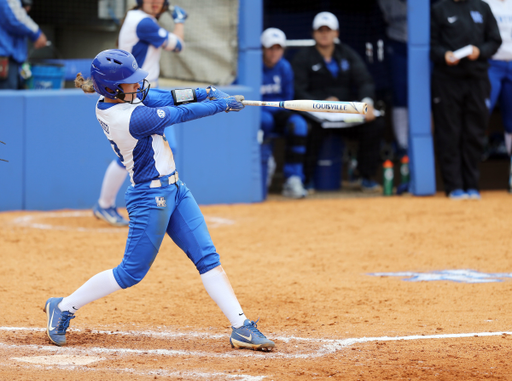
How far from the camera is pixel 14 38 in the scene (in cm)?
795

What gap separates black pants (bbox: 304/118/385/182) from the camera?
9586mm

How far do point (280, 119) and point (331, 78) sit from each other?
3.17 feet

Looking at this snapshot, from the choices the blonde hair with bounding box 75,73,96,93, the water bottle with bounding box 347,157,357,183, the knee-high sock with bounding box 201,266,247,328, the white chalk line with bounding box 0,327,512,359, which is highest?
the blonde hair with bounding box 75,73,96,93

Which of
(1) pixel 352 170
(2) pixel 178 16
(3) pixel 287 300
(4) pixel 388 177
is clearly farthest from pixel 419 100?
(3) pixel 287 300

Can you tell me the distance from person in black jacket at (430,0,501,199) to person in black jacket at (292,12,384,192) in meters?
0.88

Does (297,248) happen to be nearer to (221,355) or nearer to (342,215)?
(342,215)

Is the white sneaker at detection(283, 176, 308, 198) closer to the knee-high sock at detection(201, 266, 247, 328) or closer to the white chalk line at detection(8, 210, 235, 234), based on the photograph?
the white chalk line at detection(8, 210, 235, 234)

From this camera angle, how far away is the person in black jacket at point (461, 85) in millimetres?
8766

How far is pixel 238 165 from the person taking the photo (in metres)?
8.75

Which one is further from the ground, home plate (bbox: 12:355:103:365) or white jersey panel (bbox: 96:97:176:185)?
white jersey panel (bbox: 96:97:176:185)

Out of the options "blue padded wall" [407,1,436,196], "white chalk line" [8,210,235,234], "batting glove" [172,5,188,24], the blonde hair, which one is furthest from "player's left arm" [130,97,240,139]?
"blue padded wall" [407,1,436,196]

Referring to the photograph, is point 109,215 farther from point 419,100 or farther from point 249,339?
point 419,100

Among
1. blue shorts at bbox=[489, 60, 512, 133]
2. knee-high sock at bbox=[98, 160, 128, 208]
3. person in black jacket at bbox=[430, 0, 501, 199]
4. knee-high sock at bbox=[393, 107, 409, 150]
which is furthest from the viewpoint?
knee-high sock at bbox=[393, 107, 409, 150]

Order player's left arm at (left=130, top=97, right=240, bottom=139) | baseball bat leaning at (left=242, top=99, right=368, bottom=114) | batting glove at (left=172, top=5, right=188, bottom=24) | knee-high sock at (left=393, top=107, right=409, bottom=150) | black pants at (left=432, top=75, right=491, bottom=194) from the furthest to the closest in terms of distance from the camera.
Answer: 1. knee-high sock at (left=393, top=107, right=409, bottom=150)
2. black pants at (left=432, top=75, right=491, bottom=194)
3. batting glove at (left=172, top=5, right=188, bottom=24)
4. baseball bat leaning at (left=242, top=99, right=368, bottom=114)
5. player's left arm at (left=130, top=97, right=240, bottom=139)
